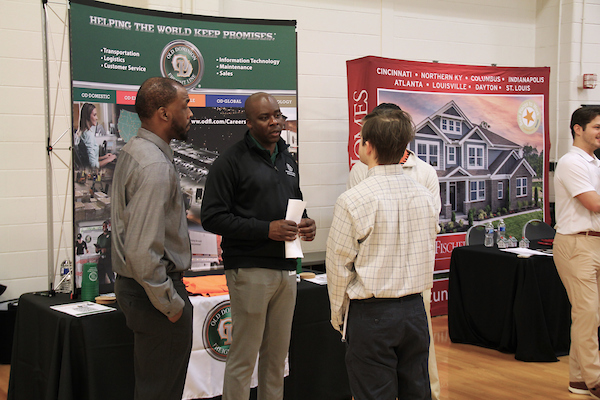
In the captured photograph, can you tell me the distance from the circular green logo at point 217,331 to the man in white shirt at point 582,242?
2.07m

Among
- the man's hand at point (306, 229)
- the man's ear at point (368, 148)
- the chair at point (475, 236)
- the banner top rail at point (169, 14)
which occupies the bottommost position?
the chair at point (475, 236)

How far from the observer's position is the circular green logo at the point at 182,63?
3.46m

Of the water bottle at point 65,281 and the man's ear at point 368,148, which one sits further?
the water bottle at point 65,281

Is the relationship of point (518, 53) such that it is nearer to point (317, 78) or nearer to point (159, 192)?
point (317, 78)

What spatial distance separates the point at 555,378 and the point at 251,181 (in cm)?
266

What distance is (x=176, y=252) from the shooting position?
2.04m

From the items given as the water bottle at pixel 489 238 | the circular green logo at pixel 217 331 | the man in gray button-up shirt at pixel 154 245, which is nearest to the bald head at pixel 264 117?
the man in gray button-up shirt at pixel 154 245

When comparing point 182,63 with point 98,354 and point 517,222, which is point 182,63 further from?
point 517,222

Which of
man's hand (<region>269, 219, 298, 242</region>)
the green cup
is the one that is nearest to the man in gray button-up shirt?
man's hand (<region>269, 219, 298, 242</region>)

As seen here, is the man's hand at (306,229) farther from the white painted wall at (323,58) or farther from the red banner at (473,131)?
the red banner at (473,131)

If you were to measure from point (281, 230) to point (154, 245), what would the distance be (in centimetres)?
64

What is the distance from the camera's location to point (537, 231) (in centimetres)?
517

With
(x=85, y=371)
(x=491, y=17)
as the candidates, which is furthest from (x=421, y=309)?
(x=491, y=17)

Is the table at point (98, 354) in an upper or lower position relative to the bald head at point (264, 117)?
lower
